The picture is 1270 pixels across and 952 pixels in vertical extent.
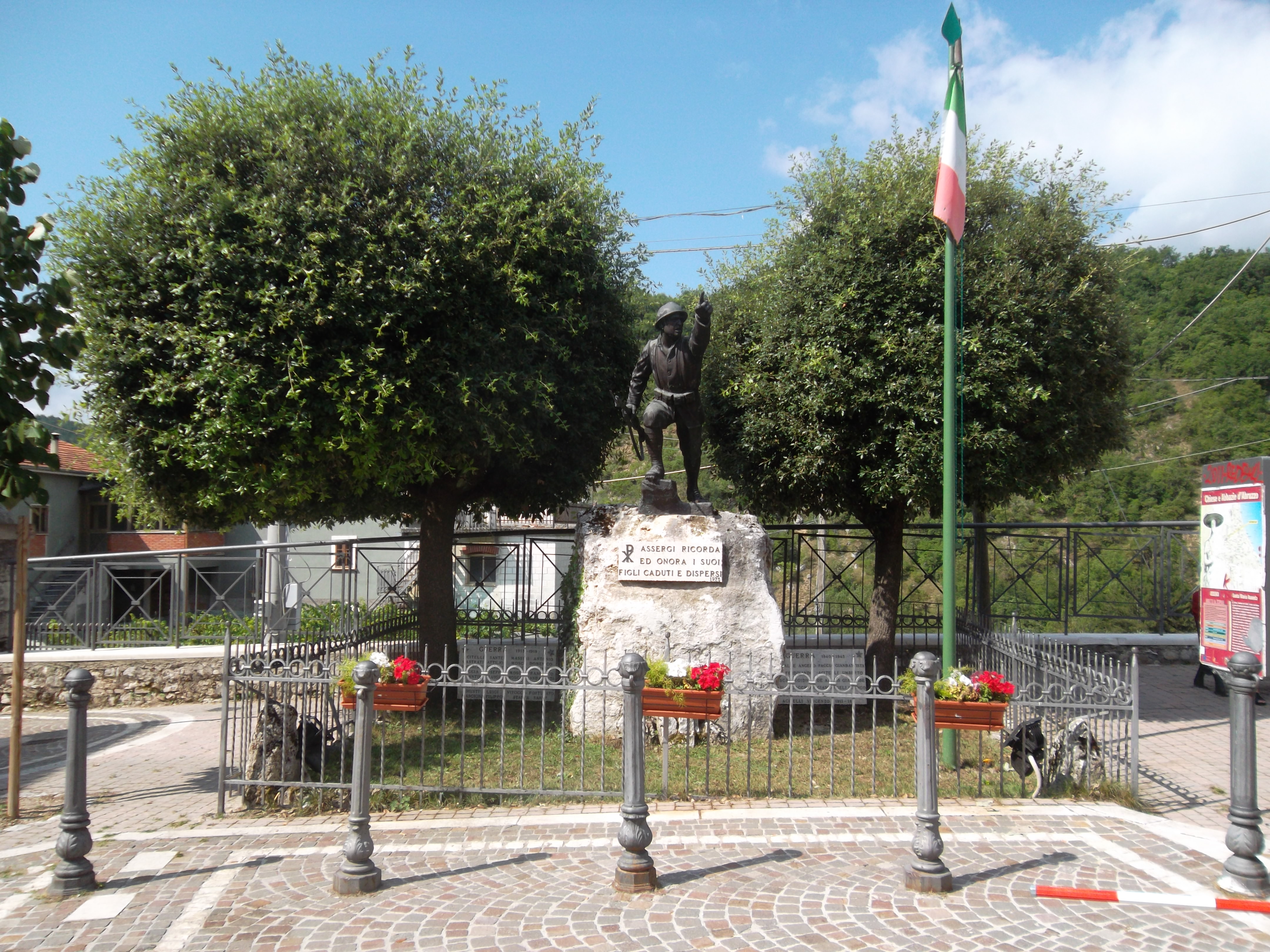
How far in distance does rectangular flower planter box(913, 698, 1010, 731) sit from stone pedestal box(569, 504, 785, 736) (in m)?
2.09

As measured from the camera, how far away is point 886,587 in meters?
9.75

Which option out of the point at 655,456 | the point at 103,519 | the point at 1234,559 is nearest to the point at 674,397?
the point at 655,456

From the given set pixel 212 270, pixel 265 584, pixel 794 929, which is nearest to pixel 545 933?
pixel 794 929

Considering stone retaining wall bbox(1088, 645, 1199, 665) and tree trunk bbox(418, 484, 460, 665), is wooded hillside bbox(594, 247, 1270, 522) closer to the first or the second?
stone retaining wall bbox(1088, 645, 1199, 665)

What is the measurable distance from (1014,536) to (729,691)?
310 inches

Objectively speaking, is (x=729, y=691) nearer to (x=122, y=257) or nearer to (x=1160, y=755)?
(x=1160, y=755)

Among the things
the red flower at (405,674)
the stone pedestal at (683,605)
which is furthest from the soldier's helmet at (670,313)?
the red flower at (405,674)

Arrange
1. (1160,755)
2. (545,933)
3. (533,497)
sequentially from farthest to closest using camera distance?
(533,497), (1160,755), (545,933)

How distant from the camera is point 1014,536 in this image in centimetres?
1177

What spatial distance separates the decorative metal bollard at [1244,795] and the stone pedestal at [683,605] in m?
3.70

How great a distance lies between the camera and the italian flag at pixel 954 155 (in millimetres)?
6707

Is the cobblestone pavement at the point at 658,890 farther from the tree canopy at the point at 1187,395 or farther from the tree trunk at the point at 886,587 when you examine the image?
the tree canopy at the point at 1187,395

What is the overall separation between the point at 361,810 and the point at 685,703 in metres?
2.29

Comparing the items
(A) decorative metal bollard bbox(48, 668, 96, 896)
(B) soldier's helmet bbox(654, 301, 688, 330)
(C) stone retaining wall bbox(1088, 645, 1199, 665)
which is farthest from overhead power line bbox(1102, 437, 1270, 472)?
(A) decorative metal bollard bbox(48, 668, 96, 896)
